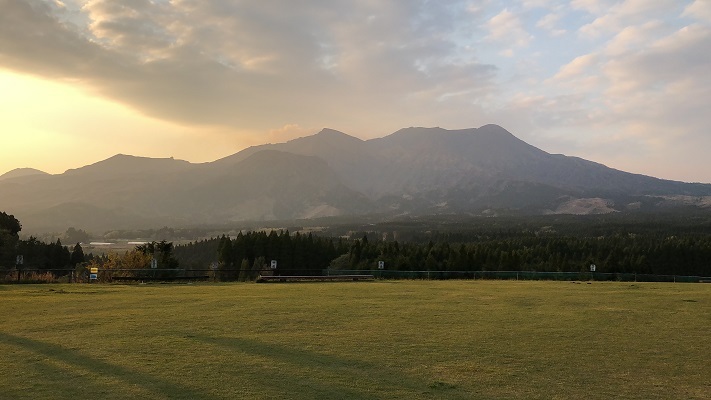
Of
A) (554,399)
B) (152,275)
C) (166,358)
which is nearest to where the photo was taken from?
(554,399)

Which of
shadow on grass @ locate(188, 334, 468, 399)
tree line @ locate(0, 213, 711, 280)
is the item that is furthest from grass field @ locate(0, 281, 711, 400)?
tree line @ locate(0, 213, 711, 280)

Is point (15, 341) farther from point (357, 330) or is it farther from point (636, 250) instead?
point (636, 250)

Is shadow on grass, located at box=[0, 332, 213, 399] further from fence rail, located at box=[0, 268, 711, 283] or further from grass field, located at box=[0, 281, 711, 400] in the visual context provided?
fence rail, located at box=[0, 268, 711, 283]

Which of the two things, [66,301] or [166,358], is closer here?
[166,358]

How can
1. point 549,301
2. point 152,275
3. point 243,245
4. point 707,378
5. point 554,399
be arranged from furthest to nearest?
point 243,245 → point 152,275 → point 549,301 → point 707,378 → point 554,399

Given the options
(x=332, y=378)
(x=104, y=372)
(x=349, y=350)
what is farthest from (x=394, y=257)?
(x=104, y=372)

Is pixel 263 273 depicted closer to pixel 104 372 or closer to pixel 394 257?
pixel 394 257

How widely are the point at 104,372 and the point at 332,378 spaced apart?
16.7 ft

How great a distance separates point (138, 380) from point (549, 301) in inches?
860

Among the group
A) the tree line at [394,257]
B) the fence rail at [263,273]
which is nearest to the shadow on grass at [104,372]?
the fence rail at [263,273]

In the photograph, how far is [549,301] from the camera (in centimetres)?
2764

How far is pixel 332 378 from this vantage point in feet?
38.5

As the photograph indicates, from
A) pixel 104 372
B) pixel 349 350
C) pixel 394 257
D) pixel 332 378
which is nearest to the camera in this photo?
pixel 332 378

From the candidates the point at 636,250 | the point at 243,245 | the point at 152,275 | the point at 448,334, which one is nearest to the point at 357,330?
the point at 448,334
